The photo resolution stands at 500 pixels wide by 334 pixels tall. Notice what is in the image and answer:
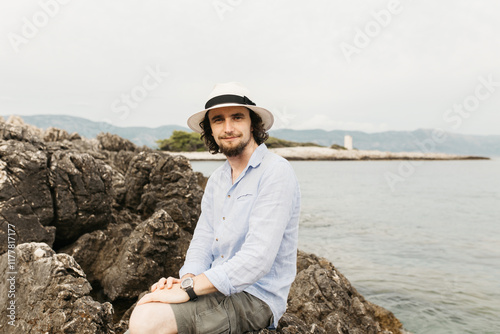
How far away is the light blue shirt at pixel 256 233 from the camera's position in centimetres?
282

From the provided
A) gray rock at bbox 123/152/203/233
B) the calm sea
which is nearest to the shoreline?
the calm sea

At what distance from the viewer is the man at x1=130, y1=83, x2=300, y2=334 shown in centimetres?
281

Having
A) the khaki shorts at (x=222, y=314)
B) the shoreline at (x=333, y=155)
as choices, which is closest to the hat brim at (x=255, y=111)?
the khaki shorts at (x=222, y=314)

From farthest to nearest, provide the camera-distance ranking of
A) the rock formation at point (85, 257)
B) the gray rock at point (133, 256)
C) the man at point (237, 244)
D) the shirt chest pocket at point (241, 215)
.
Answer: the gray rock at point (133, 256), the rock formation at point (85, 257), the shirt chest pocket at point (241, 215), the man at point (237, 244)

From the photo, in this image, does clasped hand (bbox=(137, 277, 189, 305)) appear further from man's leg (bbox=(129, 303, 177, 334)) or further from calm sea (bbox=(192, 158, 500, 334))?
calm sea (bbox=(192, 158, 500, 334))

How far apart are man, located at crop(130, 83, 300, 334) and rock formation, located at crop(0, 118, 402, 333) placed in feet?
2.38

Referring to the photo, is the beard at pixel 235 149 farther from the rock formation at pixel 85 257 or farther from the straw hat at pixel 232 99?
the rock formation at pixel 85 257

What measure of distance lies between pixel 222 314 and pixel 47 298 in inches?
75.5

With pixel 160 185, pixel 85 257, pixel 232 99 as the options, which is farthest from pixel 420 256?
pixel 232 99

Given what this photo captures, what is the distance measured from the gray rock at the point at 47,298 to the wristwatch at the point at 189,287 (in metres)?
1.27

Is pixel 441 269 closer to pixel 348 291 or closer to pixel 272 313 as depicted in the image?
pixel 348 291

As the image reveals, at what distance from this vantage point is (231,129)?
3.30 meters

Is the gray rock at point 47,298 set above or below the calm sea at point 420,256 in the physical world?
above

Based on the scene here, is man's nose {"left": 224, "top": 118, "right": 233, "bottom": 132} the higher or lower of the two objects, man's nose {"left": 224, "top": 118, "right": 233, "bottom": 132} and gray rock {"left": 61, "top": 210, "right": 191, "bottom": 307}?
the higher
